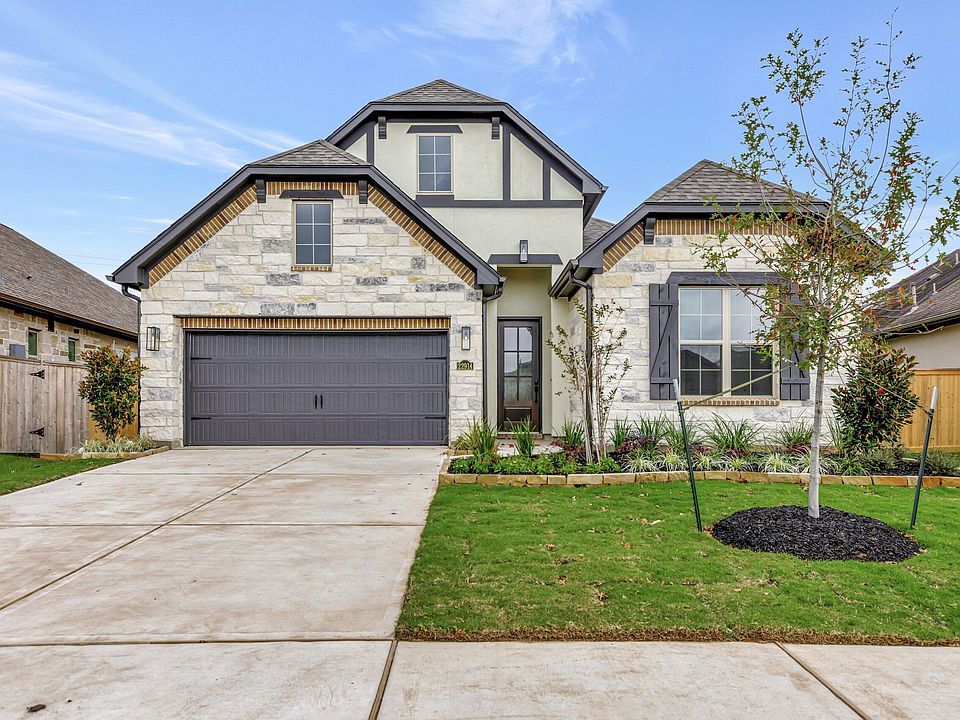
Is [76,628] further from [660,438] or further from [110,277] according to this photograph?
[110,277]

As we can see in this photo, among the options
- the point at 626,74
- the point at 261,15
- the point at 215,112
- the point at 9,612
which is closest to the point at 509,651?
the point at 9,612

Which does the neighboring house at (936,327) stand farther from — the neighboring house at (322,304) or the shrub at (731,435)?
the neighboring house at (322,304)

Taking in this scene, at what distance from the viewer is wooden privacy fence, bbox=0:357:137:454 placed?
36.1 feet

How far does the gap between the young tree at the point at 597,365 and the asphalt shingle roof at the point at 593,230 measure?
3551 millimetres

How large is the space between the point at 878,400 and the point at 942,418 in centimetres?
468

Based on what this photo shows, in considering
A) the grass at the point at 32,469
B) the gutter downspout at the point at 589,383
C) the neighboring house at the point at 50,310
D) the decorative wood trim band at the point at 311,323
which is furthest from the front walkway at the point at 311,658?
the neighboring house at the point at 50,310

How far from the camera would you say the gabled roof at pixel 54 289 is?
13441mm

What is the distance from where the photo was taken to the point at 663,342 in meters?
10.2

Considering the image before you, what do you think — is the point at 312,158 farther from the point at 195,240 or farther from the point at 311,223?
the point at 195,240

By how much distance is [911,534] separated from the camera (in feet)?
17.3

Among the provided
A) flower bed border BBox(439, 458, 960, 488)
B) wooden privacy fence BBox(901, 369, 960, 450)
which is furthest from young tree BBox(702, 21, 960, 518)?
wooden privacy fence BBox(901, 369, 960, 450)

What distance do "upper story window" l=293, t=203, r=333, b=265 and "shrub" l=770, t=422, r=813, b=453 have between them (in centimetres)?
842

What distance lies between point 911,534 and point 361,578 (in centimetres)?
471

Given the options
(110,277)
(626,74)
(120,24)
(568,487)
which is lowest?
(568,487)
